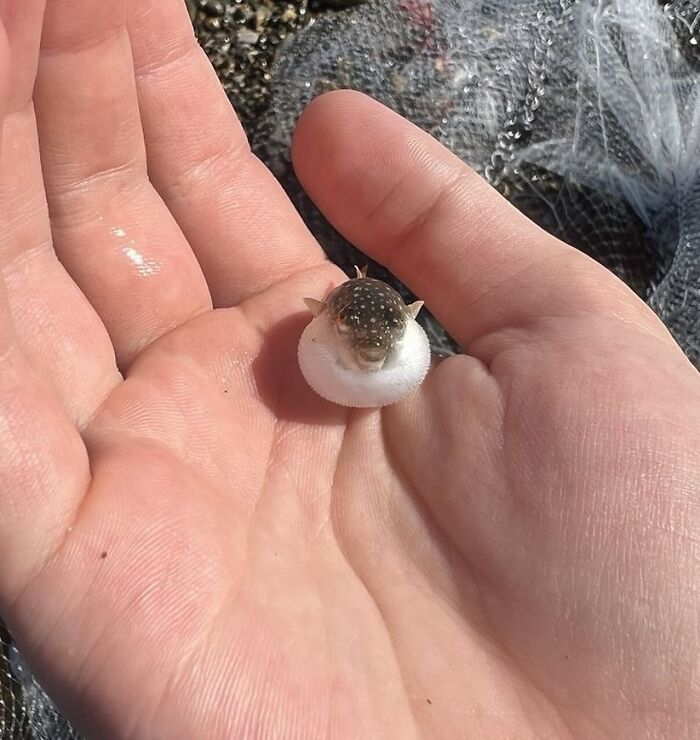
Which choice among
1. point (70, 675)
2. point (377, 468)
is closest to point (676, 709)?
point (377, 468)

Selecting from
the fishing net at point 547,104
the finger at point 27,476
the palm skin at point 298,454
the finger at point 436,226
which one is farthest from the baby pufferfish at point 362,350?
the fishing net at point 547,104

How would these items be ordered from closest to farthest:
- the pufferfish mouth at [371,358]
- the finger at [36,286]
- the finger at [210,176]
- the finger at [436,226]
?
1. the finger at [36,286]
2. the pufferfish mouth at [371,358]
3. the finger at [436,226]
4. the finger at [210,176]

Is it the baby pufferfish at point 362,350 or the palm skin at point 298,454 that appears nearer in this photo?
the palm skin at point 298,454

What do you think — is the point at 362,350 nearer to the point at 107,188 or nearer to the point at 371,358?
the point at 371,358

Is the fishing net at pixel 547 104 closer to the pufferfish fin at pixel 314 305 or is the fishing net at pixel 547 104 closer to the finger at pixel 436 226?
the finger at pixel 436 226

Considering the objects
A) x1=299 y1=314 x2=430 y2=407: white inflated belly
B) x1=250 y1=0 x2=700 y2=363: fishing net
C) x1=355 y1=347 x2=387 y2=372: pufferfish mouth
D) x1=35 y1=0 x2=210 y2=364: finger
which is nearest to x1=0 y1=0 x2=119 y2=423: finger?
x1=35 y1=0 x2=210 y2=364: finger

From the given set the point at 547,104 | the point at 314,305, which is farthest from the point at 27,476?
the point at 547,104

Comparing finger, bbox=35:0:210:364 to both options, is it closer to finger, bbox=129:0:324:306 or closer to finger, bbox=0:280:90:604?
finger, bbox=129:0:324:306
